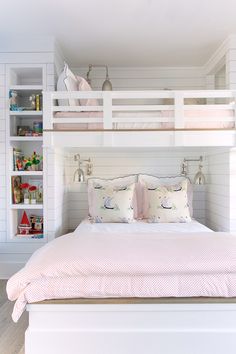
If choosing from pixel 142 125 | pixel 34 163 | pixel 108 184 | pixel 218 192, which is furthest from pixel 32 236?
pixel 218 192

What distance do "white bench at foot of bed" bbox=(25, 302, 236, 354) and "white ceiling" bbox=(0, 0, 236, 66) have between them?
237 cm

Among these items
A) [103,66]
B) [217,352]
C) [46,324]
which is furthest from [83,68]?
[217,352]

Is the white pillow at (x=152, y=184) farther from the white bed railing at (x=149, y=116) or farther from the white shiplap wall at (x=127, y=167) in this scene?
the white bed railing at (x=149, y=116)

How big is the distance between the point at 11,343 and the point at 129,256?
3.40 ft

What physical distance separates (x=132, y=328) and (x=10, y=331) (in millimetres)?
1022

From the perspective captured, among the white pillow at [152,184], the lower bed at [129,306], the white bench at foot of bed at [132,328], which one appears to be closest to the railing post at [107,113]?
the white pillow at [152,184]

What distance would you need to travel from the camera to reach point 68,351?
2.04 m

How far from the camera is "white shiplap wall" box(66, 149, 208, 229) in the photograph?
4.42 metres

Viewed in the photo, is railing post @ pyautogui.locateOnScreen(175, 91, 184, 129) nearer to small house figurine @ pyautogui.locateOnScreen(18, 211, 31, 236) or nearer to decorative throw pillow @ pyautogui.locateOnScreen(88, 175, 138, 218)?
decorative throw pillow @ pyautogui.locateOnScreen(88, 175, 138, 218)

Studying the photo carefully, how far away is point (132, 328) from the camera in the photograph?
6.78 ft

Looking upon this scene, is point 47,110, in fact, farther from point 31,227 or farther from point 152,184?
point 152,184

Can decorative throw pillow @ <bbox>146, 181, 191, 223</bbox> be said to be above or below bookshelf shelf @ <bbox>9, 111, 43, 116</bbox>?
below

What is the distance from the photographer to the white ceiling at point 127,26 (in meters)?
2.89

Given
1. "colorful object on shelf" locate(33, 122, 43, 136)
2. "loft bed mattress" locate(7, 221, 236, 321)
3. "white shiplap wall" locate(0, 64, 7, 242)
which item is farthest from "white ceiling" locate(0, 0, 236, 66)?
"loft bed mattress" locate(7, 221, 236, 321)
